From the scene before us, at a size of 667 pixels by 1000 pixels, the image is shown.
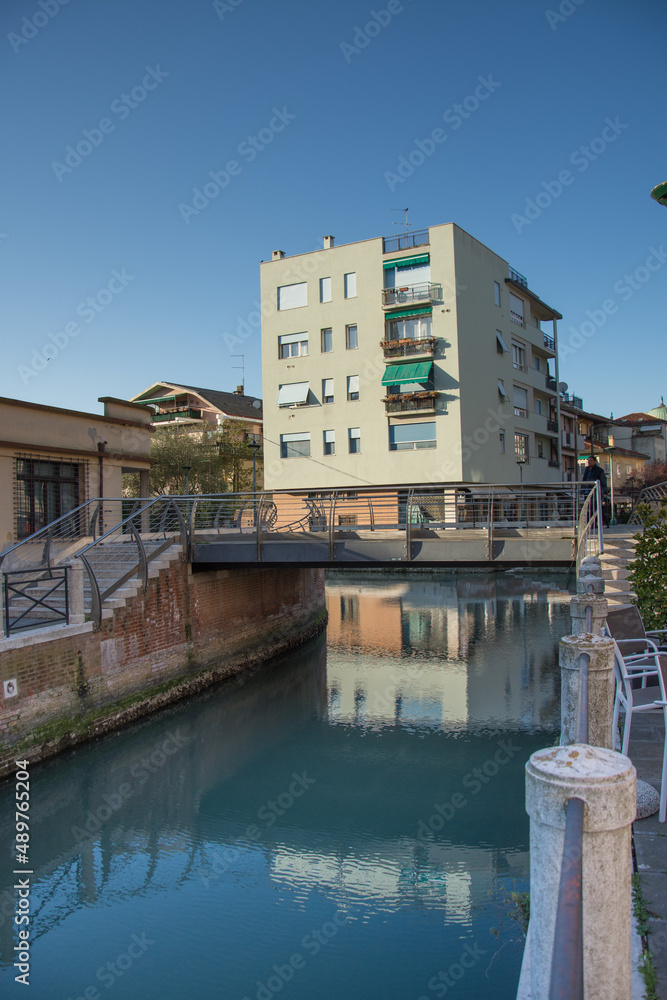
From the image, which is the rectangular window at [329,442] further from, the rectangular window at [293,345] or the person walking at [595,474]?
the person walking at [595,474]

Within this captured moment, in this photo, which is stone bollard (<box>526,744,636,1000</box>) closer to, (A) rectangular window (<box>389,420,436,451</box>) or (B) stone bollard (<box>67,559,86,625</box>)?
(B) stone bollard (<box>67,559,86,625</box>)

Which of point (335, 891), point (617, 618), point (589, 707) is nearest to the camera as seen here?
point (589, 707)

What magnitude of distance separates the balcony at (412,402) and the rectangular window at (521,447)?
21.9ft

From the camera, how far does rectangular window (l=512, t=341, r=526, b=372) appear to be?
33881mm

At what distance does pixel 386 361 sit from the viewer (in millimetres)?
28969

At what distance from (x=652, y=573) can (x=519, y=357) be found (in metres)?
28.5

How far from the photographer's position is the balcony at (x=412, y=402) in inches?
1111

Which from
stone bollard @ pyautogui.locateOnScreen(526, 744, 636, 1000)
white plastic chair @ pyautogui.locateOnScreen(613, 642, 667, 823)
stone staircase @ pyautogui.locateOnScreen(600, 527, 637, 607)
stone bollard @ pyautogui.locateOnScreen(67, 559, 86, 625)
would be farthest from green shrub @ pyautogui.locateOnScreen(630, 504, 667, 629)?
stone bollard @ pyautogui.locateOnScreen(67, 559, 86, 625)

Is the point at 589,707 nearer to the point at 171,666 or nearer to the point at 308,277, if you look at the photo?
the point at 171,666

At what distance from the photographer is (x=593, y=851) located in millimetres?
1892

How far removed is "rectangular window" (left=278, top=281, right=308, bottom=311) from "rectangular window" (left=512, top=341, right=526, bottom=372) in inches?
412

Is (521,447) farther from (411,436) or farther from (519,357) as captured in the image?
(411,436)

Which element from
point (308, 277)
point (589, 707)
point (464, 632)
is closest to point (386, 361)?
point (308, 277)

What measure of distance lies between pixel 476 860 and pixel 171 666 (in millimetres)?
7790
